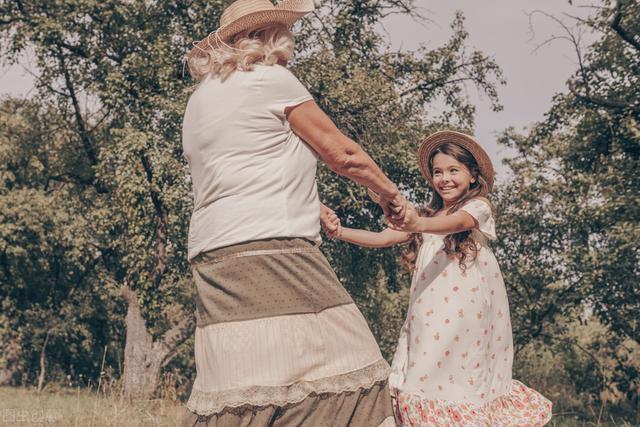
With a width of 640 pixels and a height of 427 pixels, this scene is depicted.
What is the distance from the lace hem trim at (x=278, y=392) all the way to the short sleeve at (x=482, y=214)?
1178 millimetres

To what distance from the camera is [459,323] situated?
3344 mm

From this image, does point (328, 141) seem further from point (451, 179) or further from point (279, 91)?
point (451, 179)

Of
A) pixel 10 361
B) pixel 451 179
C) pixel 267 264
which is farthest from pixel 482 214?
pixel 10 361

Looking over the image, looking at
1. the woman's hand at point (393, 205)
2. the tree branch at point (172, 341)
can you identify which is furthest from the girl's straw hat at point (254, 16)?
the tree branch at point (172, 341)

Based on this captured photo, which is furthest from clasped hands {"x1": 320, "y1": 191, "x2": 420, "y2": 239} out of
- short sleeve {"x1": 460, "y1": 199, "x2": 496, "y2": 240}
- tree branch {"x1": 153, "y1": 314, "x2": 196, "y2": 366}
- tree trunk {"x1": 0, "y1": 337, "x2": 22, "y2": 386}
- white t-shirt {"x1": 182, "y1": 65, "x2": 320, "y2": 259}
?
tree trunk {"x1": 0, "y1": 337, "x2": 22, "y2": 386}

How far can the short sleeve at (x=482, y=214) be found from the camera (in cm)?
349

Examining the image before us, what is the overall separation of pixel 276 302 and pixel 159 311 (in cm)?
1019

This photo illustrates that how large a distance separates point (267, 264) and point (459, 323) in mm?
1221

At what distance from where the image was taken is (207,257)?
8.54ft

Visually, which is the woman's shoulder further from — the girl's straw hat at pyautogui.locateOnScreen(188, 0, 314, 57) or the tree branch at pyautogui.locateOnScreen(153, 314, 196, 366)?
the tree branch at pyautogui.locateOnScreen(153, 314, 196, 366)

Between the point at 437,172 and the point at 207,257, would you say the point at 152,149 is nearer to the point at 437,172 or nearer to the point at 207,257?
the point at 437,172

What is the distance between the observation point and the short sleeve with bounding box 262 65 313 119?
2484mm

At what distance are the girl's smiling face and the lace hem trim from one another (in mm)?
1359

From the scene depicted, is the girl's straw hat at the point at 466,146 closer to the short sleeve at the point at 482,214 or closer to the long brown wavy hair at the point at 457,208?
the long brown wavy hair at the point at 457,208
